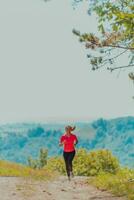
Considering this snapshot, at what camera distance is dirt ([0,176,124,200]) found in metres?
22.3

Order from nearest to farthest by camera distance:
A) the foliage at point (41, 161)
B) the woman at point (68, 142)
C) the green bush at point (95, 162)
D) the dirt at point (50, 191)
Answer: the dirt at point (50, 191)
the woman at point (68, 142)
the green bush at point (95, 162)
the foliage at point (41, 161)

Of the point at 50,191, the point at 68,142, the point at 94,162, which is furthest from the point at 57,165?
the point at 50,191

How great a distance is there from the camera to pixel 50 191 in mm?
24734

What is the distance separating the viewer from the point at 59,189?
2580 centimetres

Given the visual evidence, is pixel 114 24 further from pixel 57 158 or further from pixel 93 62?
pixel 57 158

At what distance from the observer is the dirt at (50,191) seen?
2228 cm

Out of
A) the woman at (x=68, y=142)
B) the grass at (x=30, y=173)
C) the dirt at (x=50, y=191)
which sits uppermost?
the woman at (x=68, y=142)

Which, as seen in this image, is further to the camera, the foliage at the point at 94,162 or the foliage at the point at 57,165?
the foliage at the point at 57,165

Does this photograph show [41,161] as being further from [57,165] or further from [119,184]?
[119,184]

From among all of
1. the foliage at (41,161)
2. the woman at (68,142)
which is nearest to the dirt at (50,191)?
the woman at (68,142)

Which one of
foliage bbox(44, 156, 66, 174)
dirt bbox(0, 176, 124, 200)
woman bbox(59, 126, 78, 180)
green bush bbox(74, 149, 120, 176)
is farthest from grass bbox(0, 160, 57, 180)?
foliage bbox(44, 156, 66, 174)

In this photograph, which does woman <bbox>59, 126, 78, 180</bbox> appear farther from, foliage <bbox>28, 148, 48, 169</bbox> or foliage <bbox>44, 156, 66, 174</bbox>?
foliage <bbox>28, 148, 48, 169</bbox>

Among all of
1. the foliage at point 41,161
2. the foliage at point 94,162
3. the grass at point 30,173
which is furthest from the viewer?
the foliage at point 41,161

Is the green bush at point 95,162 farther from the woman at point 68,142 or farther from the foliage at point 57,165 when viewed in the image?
the woman at point 68,142
